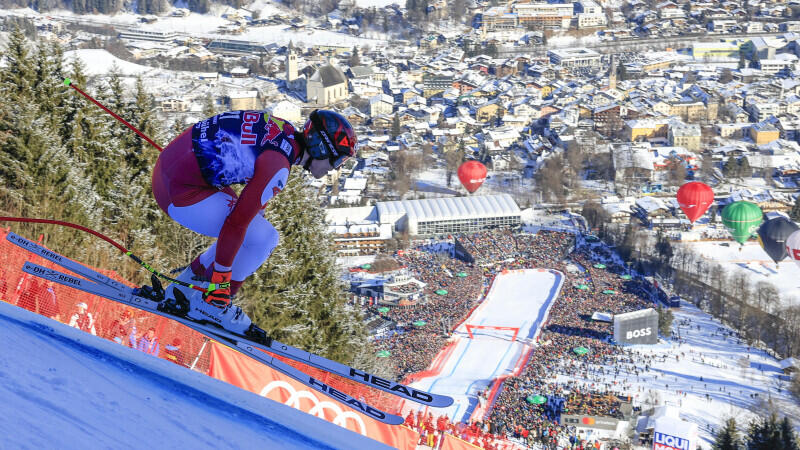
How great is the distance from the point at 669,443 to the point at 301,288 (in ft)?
14.6

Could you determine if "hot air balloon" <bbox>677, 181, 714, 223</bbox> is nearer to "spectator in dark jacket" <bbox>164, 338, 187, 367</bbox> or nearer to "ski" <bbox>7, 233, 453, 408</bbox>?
"spectator in dark jacket" <bbox>164, 338, 187, 367</bbox>

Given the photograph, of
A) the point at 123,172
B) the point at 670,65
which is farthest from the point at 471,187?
the point at 670,65

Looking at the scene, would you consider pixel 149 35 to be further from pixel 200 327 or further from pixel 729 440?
pixel 200 327

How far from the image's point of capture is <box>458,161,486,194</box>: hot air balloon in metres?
20.0

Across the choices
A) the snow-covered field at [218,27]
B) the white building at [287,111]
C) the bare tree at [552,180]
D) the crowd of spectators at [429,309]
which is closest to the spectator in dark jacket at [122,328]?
the crowd of spectators at [429,309]

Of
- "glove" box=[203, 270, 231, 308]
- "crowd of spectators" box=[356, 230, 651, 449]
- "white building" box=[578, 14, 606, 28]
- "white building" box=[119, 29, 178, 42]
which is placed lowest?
"crowd of spectators" box=[356, 230, 651, 449]

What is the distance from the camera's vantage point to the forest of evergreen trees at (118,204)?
4.35m

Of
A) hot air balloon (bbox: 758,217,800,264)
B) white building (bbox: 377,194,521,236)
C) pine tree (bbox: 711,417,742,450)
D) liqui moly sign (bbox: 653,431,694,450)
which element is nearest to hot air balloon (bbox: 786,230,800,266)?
hot air balloon (bbox: 758,217,800,264)

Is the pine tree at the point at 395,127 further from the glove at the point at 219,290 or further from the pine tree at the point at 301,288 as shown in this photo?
the glove at the point at 219,290

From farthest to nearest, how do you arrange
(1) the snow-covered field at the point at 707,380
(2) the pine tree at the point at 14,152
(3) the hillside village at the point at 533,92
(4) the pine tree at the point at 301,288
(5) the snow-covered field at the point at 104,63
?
(5) the snow-covered field at the point at 104,63, (3) the hillside village at the point at 533,92, (1) the snow-covered field at the point at 707,380, (4) the pine tree at the point at 301,288, (2) the pine tree at the point at 14,152

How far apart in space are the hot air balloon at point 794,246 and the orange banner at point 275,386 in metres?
14.8

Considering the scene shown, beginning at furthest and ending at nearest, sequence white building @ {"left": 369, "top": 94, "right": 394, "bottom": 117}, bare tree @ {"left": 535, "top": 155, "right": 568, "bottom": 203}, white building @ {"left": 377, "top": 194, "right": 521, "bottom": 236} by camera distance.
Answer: white building @ {"left": 369, "top": 94, "right": 394, "bottom": 117}
bare tree @ {"left": 535, "top": 155, "right": 568, "bottom": 203}
white building @ {"left": 377, "top": 194, "right": 521, "bottom": 236}

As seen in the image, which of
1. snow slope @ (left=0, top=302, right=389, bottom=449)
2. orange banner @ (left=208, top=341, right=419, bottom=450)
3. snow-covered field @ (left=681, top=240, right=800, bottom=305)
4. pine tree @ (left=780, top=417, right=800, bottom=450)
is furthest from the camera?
snow-covered field @ (left=681, top=240, right=800, bottom=305)

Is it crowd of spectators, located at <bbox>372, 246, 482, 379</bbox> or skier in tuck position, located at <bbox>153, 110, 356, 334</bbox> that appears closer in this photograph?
skier in tuck position, located at <bbox>153, 110, 356, 334</bbox>
